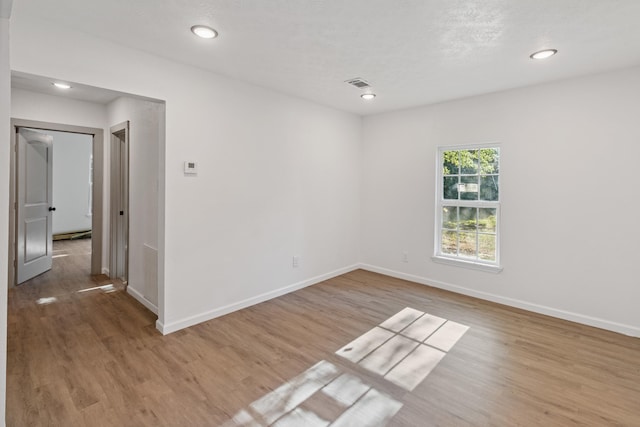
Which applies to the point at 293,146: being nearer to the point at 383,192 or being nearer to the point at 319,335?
the point at 383,192

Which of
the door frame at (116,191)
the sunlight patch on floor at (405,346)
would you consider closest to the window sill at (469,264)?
the sunlight patch on floor at (405,346)

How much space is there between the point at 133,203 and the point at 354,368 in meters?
3.22

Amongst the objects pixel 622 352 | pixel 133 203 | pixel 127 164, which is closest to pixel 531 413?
pixel 622 352

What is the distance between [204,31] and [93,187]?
340 centimetres

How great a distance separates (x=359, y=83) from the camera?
11.4ft

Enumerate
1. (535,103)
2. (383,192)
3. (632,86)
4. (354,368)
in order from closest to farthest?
(354,368), (632,86), (535,103), (383,192)

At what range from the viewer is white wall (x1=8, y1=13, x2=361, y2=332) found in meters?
2.48

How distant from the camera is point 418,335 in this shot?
297cm

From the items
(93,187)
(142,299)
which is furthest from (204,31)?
(93,187)

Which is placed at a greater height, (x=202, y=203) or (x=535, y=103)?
(x=535, y=103)

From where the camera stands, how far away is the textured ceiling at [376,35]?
2020 mm

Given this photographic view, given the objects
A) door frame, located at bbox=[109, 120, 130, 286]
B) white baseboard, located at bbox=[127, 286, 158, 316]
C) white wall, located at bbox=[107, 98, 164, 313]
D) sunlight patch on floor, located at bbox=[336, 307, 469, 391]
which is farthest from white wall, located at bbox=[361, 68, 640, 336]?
door frame, located at bbox=[109, 120, 130, 286]

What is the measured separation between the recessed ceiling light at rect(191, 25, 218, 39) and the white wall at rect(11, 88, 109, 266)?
3103 millimetres

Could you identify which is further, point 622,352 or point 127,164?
point 127,164
